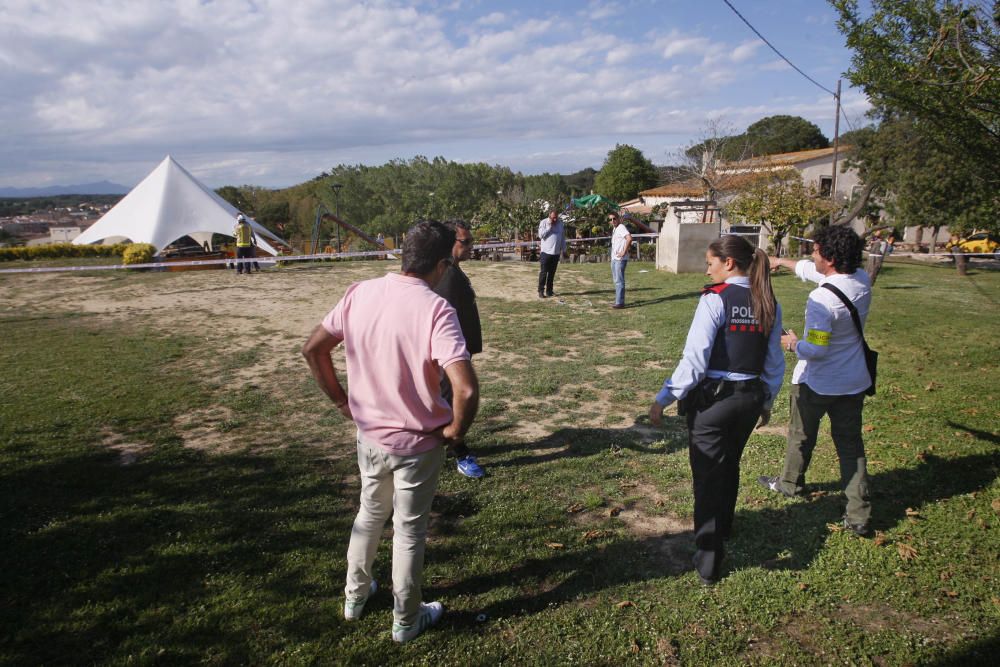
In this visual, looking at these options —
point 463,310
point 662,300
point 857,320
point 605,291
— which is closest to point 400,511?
point 463,310

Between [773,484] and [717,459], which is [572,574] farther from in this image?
[773,484]

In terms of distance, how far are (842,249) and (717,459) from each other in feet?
5.22

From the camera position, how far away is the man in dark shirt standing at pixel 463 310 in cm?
435

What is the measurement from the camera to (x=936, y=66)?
4.68 m

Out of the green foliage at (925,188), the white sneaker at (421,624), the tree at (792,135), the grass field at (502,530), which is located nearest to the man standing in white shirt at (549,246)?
the grass field at (502,530)

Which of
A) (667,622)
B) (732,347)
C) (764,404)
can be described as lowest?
(667,622)

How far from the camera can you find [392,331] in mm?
2453

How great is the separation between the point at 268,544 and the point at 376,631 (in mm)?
1099

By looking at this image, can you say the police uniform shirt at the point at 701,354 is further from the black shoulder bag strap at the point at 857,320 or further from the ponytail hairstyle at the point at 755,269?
the black shoulder bag strap at the point at 857,320

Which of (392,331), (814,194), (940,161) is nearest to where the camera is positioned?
(392,331)

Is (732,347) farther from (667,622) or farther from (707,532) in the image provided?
(667,622)

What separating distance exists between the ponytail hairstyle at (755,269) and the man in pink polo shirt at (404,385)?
1485 millimetres

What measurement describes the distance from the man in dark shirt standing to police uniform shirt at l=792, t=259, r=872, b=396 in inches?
88.9

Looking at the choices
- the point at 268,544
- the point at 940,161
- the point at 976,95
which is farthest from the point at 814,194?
the point at 268,544
